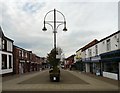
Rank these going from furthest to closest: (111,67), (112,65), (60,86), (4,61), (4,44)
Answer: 1. (4,61)
2. (4,44)
3. (111,67)
4. (112,65)
5. (60,86)

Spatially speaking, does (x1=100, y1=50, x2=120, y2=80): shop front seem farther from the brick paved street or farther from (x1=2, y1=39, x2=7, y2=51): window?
(x1=2, y1=39, x2=7, y2=51): window

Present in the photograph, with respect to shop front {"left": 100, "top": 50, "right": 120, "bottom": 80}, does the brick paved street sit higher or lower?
lower

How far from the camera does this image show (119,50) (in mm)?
24781

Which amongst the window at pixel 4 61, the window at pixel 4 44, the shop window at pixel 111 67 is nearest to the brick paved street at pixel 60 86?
the shop window at pixel 111 67

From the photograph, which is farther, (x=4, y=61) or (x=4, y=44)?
(x=4, y=61)

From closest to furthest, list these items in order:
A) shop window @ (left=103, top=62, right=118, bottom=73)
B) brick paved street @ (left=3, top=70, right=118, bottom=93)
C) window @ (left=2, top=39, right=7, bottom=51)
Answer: brick paved street @ (left=3, top=70, right=118, bottom=93)
shop window @ (left=103, top=62, right=118, bottom=73)
window @ (left=2, top=39, right=7, bottom=51)

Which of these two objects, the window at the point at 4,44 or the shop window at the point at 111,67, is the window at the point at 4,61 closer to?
the window at the point at 4,44

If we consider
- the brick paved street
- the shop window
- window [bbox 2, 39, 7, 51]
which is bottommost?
the brick paved street

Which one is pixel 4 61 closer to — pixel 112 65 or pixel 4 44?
pixel 4 44

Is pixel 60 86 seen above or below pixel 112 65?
below

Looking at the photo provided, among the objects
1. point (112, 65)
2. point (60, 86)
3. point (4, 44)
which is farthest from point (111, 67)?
point (4, 44)

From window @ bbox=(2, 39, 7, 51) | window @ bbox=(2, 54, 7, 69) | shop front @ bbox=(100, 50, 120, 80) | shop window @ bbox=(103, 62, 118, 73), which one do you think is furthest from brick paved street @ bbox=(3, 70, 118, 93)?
window @ bbox=(2, 39, 7, 51)

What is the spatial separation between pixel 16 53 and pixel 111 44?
70.6ft

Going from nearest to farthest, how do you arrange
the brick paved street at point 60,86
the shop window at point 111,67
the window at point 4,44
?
1. the brick paved street at point 60,86
2. the shop window at point 111,67
3. the window at point 4,44
